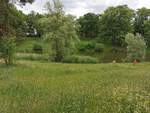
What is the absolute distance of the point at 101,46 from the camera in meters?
92.1

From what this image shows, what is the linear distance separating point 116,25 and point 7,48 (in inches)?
2530

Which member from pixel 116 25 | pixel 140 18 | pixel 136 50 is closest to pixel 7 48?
pixel 136 50

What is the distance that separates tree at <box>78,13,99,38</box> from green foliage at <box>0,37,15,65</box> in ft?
252

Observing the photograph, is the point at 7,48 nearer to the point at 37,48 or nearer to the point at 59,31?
the point at 59,31

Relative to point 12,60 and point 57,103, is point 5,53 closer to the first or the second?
point 12,60

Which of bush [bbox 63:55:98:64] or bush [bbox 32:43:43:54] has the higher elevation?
bush [bbox 32:43:43:54]

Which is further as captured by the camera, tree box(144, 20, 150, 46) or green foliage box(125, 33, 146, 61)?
tree box(144, 20, 150, 46)

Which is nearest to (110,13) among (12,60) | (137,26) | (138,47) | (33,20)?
(137,26)

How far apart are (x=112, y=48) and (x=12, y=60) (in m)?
58.2

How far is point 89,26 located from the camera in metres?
114

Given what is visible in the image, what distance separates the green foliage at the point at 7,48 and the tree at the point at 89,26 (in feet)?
252

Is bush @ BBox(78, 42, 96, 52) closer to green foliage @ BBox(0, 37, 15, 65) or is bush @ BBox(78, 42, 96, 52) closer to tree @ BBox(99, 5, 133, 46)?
tree @ BBox(99, 5, 133, 46)

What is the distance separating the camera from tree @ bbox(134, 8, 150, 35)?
10569 centimetres

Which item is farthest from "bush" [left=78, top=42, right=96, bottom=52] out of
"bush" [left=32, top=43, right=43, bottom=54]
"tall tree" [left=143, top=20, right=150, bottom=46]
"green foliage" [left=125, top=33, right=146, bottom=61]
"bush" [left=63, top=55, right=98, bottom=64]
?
"bush" [left=63, top=55, right=98, bottom=64]
